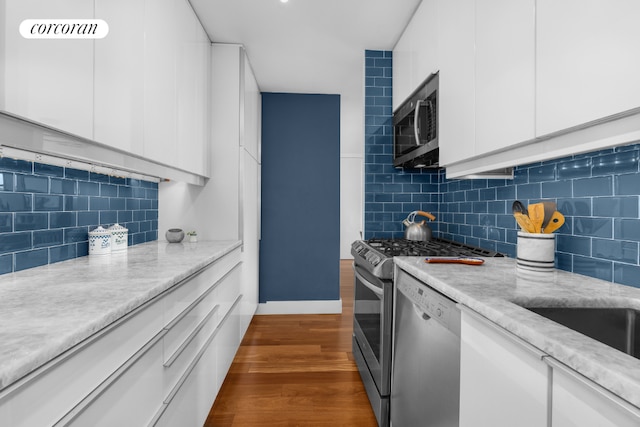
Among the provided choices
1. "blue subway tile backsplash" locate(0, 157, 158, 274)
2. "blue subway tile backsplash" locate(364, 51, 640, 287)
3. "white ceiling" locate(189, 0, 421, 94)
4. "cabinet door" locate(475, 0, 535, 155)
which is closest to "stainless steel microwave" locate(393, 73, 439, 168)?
"blue subway tile backsplash" locate(364, 51, 640, 287)

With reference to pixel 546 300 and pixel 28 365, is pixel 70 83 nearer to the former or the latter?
pixel 28 365

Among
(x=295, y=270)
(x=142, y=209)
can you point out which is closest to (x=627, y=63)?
(x=142, y=209)

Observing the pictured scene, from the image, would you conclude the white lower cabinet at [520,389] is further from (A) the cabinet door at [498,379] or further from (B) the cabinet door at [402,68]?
(B) the cabinet door at [402,68]

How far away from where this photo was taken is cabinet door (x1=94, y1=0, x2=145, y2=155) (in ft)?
4.32

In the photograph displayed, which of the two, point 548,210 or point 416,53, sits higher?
→ point 416,53

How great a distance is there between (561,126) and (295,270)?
3164 mm

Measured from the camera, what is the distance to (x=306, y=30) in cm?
261

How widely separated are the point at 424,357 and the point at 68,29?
1564 mm

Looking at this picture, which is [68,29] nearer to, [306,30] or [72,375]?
[72,375]

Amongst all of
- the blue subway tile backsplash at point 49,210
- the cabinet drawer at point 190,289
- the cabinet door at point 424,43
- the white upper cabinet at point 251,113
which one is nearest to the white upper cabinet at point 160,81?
the blue subway tile backsplash at point 49,210

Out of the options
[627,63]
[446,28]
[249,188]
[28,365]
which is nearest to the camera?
[28,365]

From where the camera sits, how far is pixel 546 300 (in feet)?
3.17

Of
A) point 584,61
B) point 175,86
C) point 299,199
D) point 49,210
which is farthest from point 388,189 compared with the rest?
point 49,210

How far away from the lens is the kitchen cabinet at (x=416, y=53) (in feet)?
6.69
